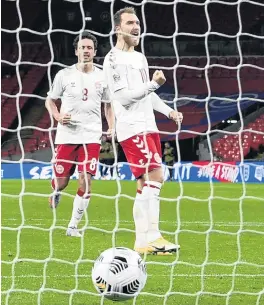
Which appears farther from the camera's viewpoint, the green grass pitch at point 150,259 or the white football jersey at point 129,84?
the white football jersey at point 129,84

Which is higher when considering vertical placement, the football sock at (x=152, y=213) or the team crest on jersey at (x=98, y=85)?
the team crest on jersey at (x=98, y=85)

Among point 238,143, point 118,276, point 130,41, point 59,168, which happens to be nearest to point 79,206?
point 59,168

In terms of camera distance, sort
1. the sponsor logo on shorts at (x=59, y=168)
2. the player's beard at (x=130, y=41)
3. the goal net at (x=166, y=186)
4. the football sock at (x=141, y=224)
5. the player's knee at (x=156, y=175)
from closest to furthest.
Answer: the goal net at (x=166, y=186) → the player's beard at (x=130, y=41) → the football sock at (x=141, y=224) → the player's knee at (x=156, y=175) → the sponsor logo on shorts at (x=59, y=168)

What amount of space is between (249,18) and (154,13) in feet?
8.83

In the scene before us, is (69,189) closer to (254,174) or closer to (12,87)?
(254,174)

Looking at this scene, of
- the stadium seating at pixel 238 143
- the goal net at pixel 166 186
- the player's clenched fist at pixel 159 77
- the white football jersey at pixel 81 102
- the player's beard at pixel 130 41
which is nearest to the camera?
the goal net at pixel 166 186

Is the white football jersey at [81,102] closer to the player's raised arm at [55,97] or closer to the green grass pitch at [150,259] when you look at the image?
the player's raised arm at [55,97]

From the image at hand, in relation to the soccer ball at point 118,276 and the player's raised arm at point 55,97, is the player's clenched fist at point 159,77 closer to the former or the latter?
the soccer ball at point 118,276

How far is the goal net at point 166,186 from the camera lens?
4363mm

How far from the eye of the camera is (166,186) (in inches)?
606

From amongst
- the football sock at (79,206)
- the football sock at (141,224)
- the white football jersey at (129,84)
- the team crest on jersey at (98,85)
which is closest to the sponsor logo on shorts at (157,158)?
the white football jersey at (129,84)

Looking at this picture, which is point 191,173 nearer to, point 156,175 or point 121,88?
point 156,175

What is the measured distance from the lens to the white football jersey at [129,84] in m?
5.62

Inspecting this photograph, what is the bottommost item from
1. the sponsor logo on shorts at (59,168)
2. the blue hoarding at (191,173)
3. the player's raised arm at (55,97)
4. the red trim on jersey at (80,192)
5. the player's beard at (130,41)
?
the blue hoarding at (191,173)
